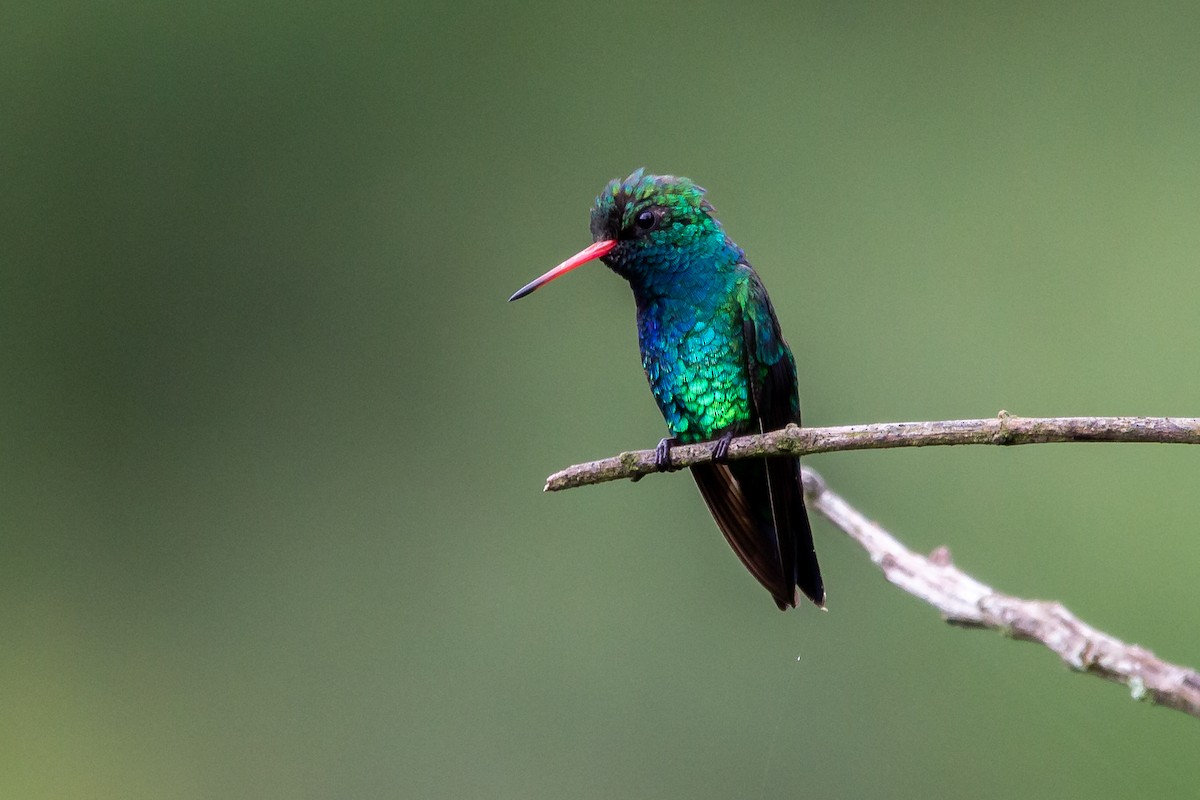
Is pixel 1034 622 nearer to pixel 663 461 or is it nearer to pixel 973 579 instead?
pixel 973 579

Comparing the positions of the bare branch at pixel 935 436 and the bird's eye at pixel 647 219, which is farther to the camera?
the bird's eye at pixel 647 219

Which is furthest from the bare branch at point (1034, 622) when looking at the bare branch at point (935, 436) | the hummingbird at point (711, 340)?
the hummingbird at point (711, 340)

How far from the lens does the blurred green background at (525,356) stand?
4.67 metres

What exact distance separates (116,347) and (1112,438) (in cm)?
502

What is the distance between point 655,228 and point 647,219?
3cm

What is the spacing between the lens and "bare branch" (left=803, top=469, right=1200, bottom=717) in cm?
123

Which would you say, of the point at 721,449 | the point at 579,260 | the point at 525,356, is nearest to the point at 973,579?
the point at 721,449

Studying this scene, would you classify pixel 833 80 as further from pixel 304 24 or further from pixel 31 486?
pixel 31 486

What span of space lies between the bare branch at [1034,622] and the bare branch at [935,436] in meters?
0.21

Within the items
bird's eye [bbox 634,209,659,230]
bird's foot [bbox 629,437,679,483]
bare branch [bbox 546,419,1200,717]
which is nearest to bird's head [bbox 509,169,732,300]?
bird's eye [bbox 634,209,659,230]

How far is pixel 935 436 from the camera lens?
1.82 meters

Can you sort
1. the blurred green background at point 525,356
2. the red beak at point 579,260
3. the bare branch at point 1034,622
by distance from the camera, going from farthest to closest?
the blurred green background at point 525,356
the red beak at point 579,260
the bare branch at point 1034,622

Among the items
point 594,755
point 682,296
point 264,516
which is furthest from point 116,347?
point 682,296

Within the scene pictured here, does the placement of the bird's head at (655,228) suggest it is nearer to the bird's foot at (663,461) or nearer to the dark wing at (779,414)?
the dark wing at (779,414)
